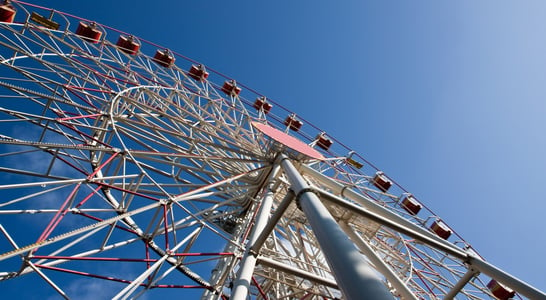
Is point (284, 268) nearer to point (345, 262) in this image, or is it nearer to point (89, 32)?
point (345, 262)

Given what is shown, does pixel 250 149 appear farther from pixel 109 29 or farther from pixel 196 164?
pixel 109 29

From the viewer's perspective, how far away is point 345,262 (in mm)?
3043

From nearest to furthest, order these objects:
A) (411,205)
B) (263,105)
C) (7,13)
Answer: (7,13) → (411,205) → (263,105)

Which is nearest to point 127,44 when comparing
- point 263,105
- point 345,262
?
point 263,105

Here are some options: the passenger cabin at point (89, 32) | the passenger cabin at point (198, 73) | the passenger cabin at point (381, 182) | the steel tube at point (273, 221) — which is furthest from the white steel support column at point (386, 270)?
the passenger cabin at point (198, 73)

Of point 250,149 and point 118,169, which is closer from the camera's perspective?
point 118,169

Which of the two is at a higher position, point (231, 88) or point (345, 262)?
point (231, 88)

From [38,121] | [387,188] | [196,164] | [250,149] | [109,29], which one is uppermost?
[387,188]

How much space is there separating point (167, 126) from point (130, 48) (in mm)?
5027

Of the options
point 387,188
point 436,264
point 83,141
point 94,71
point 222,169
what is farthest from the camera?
point 387,188

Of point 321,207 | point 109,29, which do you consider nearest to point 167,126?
point 109,29

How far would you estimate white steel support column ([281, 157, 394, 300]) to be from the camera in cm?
264

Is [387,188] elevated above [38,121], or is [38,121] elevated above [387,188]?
[387,188]

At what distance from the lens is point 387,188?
17.3 m
